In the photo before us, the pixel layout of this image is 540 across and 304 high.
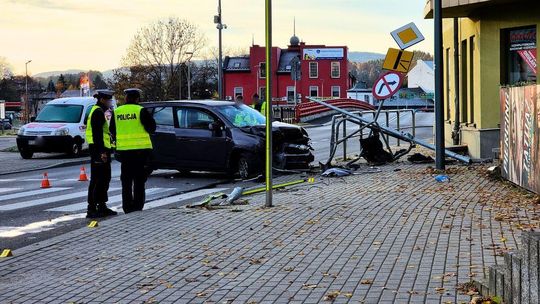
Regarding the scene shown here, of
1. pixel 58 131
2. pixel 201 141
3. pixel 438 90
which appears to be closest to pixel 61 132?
pixel 58 131

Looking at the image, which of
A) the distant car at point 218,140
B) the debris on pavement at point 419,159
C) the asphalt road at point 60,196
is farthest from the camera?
the debris on pavement at point 419,159

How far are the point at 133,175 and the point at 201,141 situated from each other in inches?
227

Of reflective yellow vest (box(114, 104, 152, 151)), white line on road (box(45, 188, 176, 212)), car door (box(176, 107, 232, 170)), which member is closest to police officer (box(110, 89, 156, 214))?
reflective yellow vest (box(114, 104, 152, 151))

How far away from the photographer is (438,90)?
55.6 feet

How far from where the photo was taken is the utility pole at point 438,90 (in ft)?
55.1

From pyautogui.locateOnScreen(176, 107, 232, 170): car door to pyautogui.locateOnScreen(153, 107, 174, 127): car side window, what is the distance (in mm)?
203

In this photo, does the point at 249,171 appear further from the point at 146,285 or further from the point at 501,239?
the point at 146,285

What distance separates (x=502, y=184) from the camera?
45.6ft

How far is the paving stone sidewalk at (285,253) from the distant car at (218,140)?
15.9 feet

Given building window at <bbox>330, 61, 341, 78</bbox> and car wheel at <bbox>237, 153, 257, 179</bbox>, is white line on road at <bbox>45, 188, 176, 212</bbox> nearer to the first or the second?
car wheel at <bbox>237, 153, 257, 179</bbox>

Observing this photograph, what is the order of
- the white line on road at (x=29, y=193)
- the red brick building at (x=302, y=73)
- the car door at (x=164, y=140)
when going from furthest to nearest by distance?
the red brick building at (x=302, y=73)
the car door at (x=164, y=140)
the white line on road at (x=29, y=193)

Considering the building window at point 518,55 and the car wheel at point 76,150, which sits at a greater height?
the building window at point 518,55

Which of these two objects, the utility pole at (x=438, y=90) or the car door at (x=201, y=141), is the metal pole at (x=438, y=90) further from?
the car door at (x=201, y=141)

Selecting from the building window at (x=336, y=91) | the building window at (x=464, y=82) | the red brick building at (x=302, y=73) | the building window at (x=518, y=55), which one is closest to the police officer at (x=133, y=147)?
the building window at (x=518, y=55)
